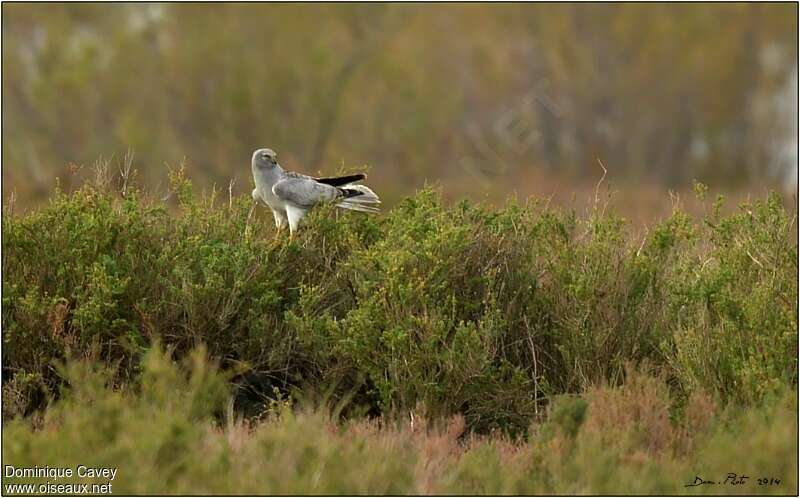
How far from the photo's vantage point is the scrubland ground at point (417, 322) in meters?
8.09

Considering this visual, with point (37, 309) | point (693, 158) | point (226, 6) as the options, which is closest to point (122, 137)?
point (226, 6)

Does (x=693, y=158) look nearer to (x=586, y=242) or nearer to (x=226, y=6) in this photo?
(x=226, y=6)

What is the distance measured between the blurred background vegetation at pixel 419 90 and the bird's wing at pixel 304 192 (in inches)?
945

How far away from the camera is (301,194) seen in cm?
1001

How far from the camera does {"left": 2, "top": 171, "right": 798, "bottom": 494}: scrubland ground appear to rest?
8.09 metres

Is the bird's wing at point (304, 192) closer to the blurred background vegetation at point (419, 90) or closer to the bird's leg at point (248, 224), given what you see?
the bird's leg at point (248, 224)

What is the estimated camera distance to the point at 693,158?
41.8 meters

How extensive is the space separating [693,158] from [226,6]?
50.7ft

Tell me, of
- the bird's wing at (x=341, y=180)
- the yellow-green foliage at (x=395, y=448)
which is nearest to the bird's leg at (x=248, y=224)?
the bird's wing at (x=341, y=180)

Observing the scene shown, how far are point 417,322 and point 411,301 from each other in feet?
0.69
